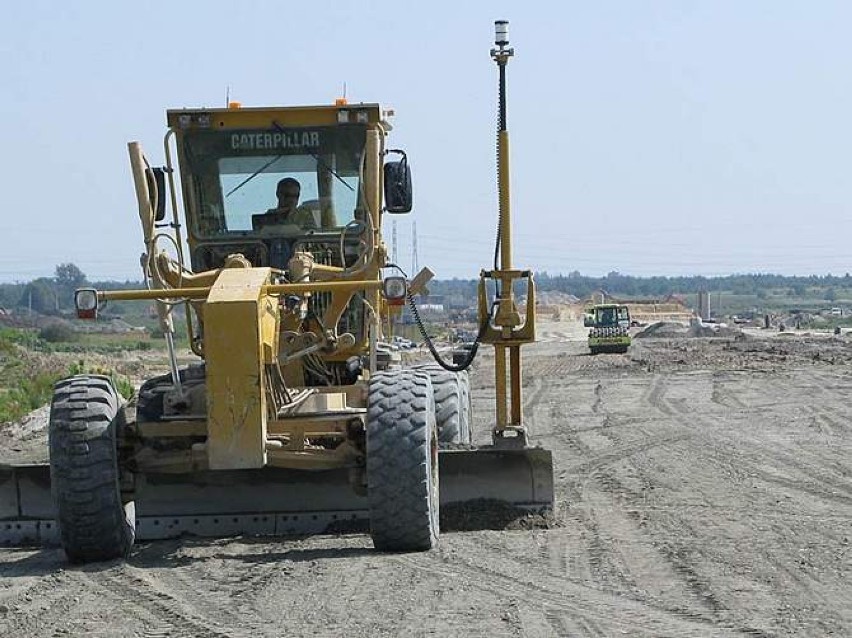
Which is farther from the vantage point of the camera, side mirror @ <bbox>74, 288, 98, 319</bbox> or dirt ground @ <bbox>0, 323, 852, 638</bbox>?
side mirror @ <bbox>74, 288, 98, 319</bbox>

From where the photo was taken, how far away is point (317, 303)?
11.6m

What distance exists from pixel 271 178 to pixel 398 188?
117 centimetres

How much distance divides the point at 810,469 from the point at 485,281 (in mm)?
5015

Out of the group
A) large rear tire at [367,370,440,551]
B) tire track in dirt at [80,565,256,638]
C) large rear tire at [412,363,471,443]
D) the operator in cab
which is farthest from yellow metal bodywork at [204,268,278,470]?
large rear tire at [412,363,471,443]

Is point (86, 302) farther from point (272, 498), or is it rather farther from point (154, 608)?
point (154, 608)

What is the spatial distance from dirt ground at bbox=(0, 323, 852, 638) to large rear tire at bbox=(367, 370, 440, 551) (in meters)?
0.16

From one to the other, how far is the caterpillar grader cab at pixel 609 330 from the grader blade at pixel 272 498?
130ft

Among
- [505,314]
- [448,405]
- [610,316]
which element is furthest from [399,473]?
[610,316]

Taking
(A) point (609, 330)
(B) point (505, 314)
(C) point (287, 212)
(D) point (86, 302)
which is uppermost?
(C) point (287, 212)

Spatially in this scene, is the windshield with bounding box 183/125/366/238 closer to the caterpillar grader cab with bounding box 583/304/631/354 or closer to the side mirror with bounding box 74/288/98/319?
the side mirror with bounding box 74/288/98/319

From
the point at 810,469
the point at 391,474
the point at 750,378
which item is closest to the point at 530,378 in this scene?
the point at 750,378

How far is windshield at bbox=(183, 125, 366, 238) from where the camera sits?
480 inches

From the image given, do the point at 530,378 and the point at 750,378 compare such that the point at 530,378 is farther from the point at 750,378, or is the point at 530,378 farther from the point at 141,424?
the point at 141,424

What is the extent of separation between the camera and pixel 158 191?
11688mm
